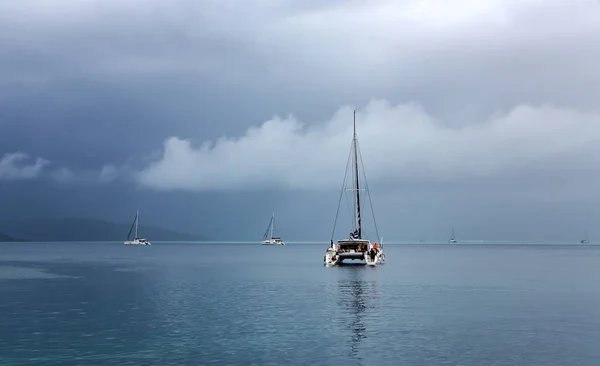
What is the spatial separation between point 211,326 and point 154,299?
19.8 meters

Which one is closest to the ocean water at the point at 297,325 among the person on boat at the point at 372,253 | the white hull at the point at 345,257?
the white hull at the point at 345,257

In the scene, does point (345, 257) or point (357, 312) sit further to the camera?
point (345, 257)

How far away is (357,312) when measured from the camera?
5009cm

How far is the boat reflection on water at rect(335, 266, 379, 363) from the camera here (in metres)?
34.8

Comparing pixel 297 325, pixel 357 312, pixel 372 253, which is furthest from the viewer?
pixel 372 253

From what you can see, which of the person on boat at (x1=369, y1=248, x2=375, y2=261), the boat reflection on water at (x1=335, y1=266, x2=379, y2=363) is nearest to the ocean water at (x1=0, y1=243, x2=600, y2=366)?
the boat reflection on water at (x1=335, y1=266, x2=379, y2=363)

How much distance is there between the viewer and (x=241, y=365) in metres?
29.6

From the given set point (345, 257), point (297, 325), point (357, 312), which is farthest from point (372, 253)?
point (297, 325)

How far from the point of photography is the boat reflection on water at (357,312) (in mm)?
34844

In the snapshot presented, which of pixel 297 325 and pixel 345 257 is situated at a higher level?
pixel 345 257

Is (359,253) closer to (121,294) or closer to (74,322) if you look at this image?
(121,294)

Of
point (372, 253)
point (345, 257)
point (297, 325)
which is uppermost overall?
point (372, 253)

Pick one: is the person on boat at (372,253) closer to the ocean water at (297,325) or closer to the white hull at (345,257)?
the white hull at (345,257)

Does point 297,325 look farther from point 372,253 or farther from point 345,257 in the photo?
point 372,253
